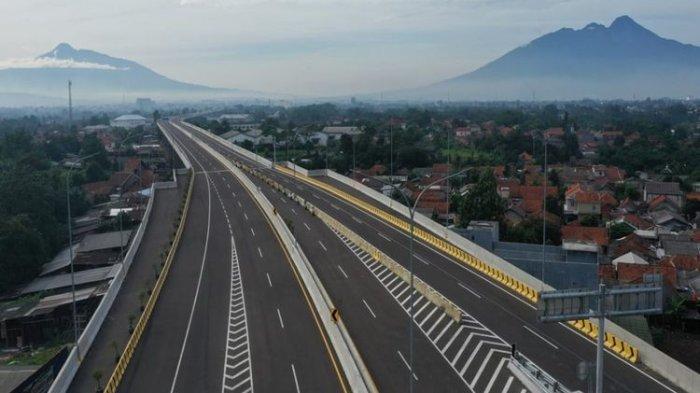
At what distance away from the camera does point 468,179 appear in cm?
6378

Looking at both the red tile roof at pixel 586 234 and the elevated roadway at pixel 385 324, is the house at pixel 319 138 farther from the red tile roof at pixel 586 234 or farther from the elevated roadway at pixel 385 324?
the elevated roadway at pixel 385 324

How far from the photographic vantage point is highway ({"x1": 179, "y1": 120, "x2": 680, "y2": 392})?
17.7 m

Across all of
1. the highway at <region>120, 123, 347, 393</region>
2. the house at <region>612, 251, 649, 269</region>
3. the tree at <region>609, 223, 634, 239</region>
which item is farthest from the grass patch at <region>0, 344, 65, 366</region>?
the tree at <region>609, 223, 634, 239</region>

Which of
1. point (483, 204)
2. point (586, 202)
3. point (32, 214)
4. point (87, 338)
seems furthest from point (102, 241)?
point (586, 202)

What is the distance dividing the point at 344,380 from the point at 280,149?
278ft

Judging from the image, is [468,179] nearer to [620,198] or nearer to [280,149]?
[620,198]

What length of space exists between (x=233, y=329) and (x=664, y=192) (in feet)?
149

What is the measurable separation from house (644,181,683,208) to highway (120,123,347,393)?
36.3m

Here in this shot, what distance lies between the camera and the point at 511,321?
22234 millimetres

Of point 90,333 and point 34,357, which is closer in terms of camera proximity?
point 90,333

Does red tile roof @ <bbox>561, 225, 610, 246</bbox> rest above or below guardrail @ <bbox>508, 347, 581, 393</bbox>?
below

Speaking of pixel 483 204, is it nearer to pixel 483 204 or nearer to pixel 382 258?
pixel 483 204

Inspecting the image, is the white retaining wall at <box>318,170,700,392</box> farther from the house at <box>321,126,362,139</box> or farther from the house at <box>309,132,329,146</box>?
the house at <box>321,126,362,139</box>

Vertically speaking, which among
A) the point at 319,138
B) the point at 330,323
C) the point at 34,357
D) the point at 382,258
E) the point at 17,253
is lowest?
the point at 34,357
